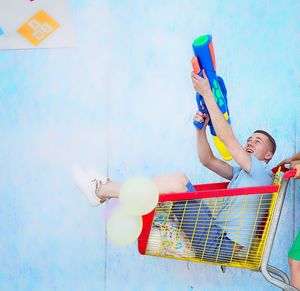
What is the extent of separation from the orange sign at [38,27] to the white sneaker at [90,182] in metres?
0.96

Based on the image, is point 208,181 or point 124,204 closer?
point 124,204

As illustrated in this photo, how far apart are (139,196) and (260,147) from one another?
654 mm

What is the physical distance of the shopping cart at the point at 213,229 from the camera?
1887mm

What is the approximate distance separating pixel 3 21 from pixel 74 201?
97 centimetres

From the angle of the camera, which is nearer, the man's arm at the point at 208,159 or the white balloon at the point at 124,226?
the white balloon at the point at 124,226

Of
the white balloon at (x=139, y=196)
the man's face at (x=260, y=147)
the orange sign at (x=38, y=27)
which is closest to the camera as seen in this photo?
the white balloon at (x=139, y=196)

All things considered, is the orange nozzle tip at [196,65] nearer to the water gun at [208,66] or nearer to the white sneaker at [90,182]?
the water gun at [208,66]

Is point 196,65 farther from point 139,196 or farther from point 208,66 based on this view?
point 139,196

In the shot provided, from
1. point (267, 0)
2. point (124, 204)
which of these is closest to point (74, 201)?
point (124, 204)

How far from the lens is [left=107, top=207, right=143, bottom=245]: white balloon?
1.89m

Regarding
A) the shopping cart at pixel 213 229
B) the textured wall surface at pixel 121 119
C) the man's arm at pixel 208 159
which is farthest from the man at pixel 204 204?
the textured wall surface at pixel 121 119

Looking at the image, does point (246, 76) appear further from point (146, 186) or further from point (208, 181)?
point (146, 186)

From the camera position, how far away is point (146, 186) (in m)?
1.82

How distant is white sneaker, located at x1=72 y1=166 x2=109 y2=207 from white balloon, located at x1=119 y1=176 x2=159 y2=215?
0.54ft
